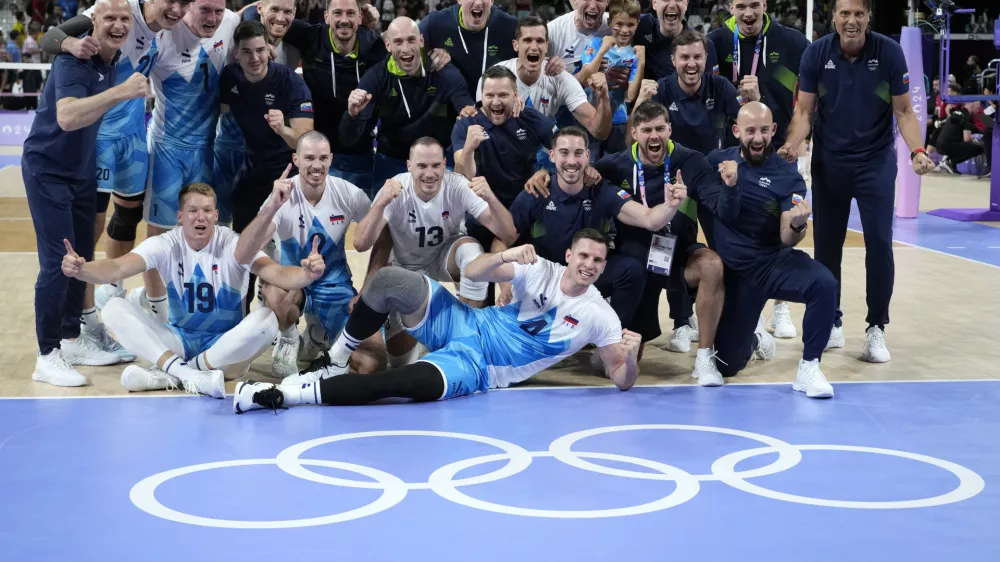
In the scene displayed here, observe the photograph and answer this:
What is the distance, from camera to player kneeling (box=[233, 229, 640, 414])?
6473 millimetres

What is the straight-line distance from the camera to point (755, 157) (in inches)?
276

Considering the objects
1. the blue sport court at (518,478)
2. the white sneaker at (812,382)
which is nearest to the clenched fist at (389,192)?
the blue sport court at (518,478)

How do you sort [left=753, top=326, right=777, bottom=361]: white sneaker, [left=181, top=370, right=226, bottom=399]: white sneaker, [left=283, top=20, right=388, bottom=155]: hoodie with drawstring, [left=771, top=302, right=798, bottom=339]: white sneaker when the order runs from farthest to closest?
1. [left=771, top=302, right=798, bottom=339]: white sneaker
2. [left=283, top=20, right=388, bottom=155]: hoodie with drawstring
3. [left=753, top=326, right=777, bottom=361]: white sneaker
4. [left=181, top=370, right=226, bottom=399]: white sneaker

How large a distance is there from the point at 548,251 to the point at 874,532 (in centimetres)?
315

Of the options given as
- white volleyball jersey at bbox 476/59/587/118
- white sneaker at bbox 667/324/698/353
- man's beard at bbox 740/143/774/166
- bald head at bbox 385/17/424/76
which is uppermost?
bald head at bbox 385/17/424/76

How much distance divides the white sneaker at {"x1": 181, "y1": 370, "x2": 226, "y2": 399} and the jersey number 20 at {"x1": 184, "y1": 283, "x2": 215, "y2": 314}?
0.45m

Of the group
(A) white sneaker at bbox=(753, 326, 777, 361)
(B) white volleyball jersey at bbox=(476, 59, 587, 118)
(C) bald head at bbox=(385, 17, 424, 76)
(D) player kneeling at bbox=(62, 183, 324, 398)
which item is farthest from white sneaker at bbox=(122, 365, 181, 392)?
(A) white sneaker at bbox=(753, 326, 777, 361)

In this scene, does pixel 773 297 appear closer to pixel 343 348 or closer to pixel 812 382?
pixel 812 382

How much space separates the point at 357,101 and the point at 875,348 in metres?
3.85

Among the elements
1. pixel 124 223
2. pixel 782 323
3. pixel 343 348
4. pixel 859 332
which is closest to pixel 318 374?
pixel 343 348

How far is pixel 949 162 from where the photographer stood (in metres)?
21.3

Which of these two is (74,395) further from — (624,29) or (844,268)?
(844,268)

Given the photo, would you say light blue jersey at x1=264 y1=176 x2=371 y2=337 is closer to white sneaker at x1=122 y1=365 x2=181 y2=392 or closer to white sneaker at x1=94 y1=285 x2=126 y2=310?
white sneaker at x1=122 y1=365 x2=181 y2=392

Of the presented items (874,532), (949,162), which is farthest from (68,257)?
(949,162)
